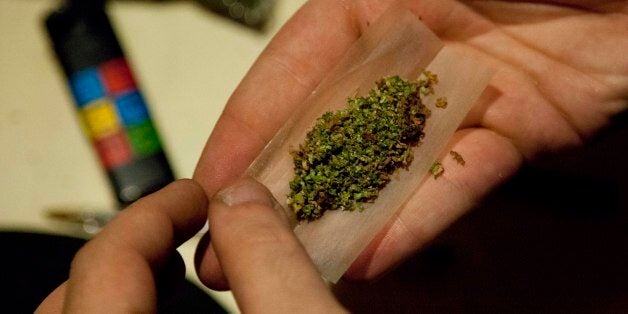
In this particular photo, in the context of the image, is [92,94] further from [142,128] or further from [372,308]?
[372,308]

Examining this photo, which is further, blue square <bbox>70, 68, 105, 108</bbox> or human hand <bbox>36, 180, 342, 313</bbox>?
blue square <bbox>70, 68, 105, 108</bbox>

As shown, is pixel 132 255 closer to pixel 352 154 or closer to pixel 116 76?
pixel 352 154

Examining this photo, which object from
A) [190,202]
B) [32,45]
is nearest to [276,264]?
[190,202]

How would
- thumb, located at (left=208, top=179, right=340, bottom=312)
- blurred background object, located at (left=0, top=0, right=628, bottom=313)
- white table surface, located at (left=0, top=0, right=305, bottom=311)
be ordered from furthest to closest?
white table surface, located at (left=0, top=0, right=305, bottom=311)
blurred background object, located at (left=0, top=0, right=628, bottom=313)
thumb, located at (left=208, top=179, right=340, bottom=312)

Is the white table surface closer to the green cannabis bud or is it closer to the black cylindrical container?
the black cylindrical container

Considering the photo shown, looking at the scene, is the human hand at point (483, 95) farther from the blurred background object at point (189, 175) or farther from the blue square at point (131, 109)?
the blue square at point (131, 109)

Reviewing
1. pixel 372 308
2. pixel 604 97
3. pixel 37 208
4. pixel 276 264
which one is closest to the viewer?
pixel 276 264

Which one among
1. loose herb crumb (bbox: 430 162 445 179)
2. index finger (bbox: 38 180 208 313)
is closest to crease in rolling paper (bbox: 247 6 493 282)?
loose herb crumb (bbox: 430 162 445 179)

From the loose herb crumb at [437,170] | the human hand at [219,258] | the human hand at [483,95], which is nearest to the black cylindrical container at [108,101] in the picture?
the human hand at [483,95]
